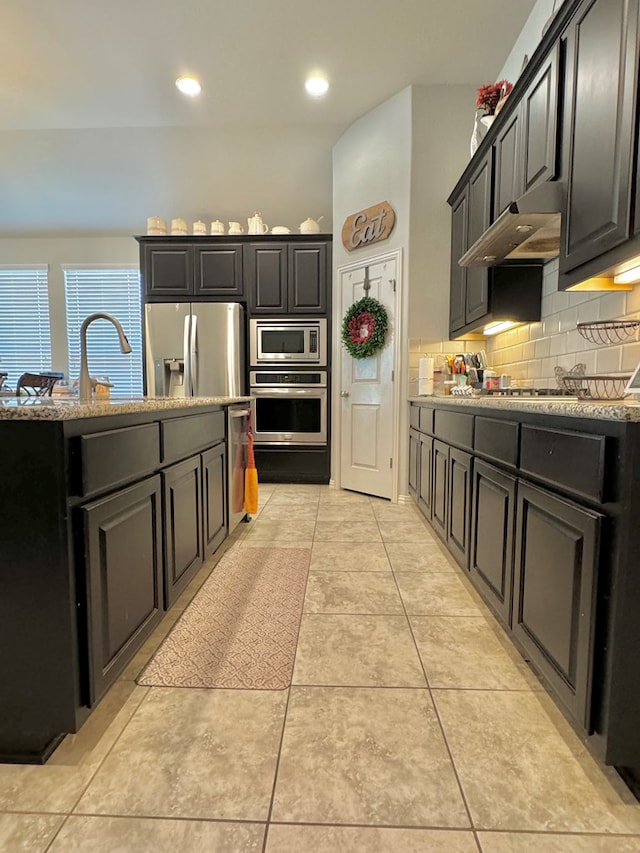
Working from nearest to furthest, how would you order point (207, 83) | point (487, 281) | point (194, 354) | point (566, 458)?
point (566, 458), point (487, 281), point (207, 83), point (194, 354)

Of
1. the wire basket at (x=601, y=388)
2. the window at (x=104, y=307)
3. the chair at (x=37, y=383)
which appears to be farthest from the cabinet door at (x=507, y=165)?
the window at (x=104, y=307)

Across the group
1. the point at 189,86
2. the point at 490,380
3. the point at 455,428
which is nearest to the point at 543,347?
the point at 490,380

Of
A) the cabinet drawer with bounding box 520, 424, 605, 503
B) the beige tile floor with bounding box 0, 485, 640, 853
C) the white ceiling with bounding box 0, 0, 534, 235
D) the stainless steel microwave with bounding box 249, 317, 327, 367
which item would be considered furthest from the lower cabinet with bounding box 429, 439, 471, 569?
the white ceiling with bounding box 0, 0, 534, 235

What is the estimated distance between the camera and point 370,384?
12.4 ft

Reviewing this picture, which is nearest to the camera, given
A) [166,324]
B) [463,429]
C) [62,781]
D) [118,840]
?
[118,840]

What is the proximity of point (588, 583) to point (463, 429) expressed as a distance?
1.12 metres

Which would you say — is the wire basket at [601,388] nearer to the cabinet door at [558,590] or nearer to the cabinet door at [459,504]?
the cabinet door at [459,504]

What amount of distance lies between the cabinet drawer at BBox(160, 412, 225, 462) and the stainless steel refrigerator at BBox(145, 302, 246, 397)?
186 cm

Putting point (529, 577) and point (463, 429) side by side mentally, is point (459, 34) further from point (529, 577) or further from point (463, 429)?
point (529, 577)

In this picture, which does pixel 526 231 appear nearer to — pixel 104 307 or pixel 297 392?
pixel 297 392

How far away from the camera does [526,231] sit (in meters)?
2.05

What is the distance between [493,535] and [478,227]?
6.79 ft

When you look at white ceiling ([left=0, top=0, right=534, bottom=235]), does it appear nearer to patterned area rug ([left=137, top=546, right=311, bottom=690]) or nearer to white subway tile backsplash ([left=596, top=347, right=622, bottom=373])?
white subway tile backsplash ([left=596, top=347, right=622, bottom=373])

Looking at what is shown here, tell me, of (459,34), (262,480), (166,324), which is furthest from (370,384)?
(459,34)
